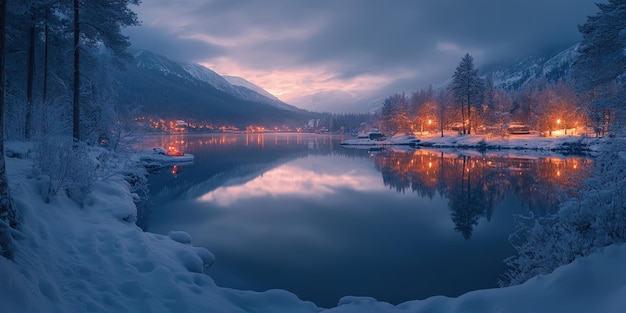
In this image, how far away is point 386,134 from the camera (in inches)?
3804

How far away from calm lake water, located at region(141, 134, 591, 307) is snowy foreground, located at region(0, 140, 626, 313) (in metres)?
2.40

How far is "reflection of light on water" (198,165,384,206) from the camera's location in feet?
74.2

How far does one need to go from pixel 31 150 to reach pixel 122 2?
7.25 meters

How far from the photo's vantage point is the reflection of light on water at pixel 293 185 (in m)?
22.6

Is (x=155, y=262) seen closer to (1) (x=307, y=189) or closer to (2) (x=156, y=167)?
(1) (x=307, y=189)

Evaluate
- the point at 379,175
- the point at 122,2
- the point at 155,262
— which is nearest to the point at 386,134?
A: the point at 379,175

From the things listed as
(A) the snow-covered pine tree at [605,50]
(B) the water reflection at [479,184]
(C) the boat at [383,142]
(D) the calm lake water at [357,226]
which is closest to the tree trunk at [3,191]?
(D) the calm lake water at [357,226]

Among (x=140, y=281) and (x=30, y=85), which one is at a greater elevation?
(x=30, y=85)

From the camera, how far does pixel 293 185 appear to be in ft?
88.5

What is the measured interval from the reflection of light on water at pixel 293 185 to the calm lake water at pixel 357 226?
0.27 ft

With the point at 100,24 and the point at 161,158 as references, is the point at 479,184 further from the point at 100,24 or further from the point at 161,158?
the point at 161,158

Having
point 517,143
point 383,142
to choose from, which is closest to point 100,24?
point 517,143

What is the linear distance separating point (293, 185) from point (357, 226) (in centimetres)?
1216

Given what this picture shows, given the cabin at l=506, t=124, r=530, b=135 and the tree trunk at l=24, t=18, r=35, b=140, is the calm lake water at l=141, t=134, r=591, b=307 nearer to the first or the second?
the tree trunk at l=24, t=18, r=35, b=140
